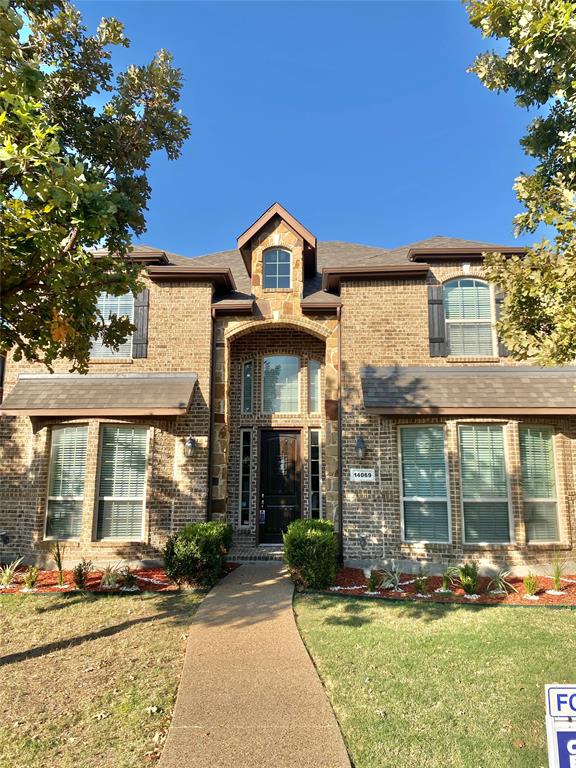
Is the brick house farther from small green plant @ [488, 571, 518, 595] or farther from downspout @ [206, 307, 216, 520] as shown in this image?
small green plant @ [488, 571, 518, 595]

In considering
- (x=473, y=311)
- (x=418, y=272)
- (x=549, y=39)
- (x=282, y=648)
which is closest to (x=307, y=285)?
(x=418, y=272)

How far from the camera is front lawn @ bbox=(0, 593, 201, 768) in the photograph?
151 inches

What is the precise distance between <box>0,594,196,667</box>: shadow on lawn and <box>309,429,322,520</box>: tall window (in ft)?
13.9

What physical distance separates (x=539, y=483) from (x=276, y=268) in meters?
7.16

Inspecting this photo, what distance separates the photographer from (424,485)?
9.84 metres

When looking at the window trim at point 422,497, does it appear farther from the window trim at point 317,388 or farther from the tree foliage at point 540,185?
the tree foliage at point 540,185

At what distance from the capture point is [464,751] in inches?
148

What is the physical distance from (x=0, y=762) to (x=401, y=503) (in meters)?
7.55

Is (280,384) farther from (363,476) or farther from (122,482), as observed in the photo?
(122,482)

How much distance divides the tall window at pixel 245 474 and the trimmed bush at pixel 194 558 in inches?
111

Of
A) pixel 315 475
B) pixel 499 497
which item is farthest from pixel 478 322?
pixel 315 475

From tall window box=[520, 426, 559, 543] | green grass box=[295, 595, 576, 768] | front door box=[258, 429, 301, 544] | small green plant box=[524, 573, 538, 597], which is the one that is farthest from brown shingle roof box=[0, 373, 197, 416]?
tall window box=[520, 426, 559, 543]

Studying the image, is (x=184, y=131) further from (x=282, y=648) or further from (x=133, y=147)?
(x=282, y=648)

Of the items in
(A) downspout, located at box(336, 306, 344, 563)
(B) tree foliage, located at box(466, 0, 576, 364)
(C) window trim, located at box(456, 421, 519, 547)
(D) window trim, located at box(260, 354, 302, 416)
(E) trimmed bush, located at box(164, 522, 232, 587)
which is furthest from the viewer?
(D) window trim, located at box(260, 354, 302, 416)
